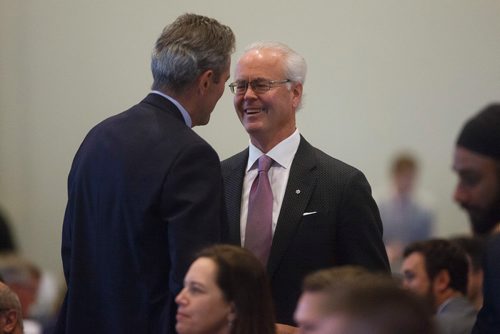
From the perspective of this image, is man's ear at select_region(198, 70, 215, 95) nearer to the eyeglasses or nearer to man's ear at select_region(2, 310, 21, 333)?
the eyeglasses

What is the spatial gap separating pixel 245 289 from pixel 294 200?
530 millimetres

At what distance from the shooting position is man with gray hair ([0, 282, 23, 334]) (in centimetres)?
332

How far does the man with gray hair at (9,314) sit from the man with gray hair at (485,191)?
1.48 m

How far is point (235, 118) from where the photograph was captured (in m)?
5.48

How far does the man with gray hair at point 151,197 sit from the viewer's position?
8.66 ft

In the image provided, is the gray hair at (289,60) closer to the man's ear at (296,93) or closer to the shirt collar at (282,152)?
the man's ear at (296,93)

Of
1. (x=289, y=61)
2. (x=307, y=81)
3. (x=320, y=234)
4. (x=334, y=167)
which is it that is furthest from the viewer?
(x=307, y=81)

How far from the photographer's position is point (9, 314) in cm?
333

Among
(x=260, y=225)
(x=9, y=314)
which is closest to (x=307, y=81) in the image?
(x=260, y=225)

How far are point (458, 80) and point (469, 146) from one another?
3000mm

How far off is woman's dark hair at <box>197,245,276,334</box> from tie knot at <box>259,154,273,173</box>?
1.87 ft

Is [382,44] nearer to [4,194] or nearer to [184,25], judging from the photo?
[4,194]

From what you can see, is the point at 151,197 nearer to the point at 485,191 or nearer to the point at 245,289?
the point at 245,289

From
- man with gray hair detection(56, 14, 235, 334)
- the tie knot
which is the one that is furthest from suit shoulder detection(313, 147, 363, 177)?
man with gray hair detection(56, 14, 235, 334)
